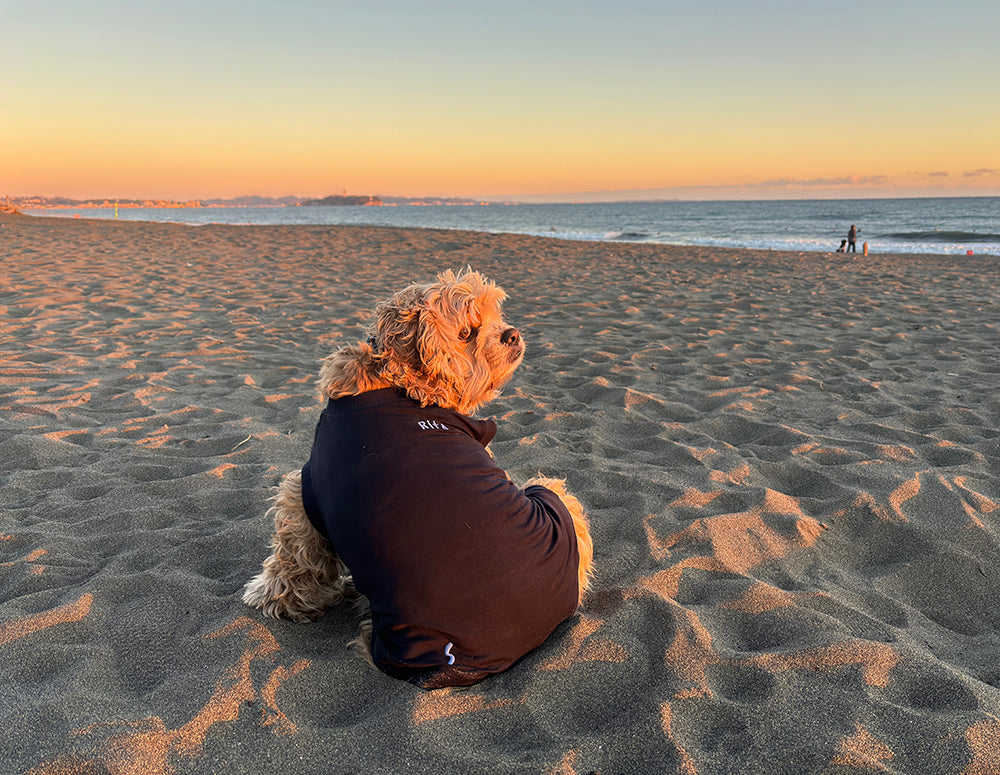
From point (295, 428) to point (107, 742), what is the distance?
3.26 m

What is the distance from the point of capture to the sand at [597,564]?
Result: 2.19 meters

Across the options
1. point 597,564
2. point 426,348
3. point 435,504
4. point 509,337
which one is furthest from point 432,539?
point 597,564

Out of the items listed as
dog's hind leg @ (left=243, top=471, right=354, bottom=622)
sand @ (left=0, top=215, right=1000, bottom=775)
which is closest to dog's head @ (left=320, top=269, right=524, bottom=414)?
dog's hind leg @ (left=243, top=471, right=354, bottom=622)

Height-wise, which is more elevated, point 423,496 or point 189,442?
point 423,496

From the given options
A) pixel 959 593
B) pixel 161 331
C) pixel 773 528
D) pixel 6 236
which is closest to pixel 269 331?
pixel 161 331

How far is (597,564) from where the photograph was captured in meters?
3.39

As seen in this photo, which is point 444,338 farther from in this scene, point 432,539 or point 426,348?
point 432,539

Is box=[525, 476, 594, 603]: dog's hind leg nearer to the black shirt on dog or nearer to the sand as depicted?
the sand

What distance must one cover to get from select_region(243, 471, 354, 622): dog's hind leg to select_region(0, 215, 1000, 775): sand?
8cm

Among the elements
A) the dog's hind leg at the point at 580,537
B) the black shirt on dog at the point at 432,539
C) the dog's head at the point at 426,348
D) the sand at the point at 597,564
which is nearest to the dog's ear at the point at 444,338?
the dog's head at the point at 426,348

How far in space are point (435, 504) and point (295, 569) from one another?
963 millimetres

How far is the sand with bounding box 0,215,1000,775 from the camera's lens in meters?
2.19

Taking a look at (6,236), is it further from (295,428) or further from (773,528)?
(773,528)

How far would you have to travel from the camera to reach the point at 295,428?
5.26m
